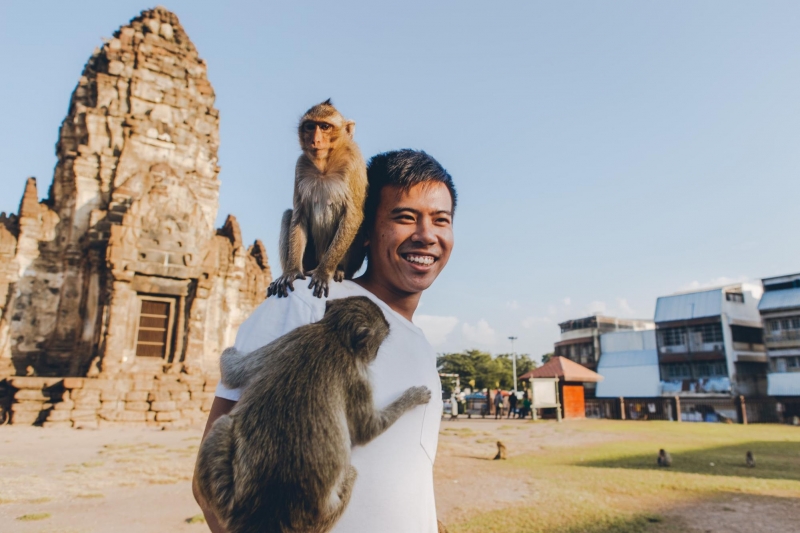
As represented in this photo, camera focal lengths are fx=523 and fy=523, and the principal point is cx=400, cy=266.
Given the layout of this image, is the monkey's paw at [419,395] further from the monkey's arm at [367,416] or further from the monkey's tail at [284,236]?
the monkey's tail at [284,236]

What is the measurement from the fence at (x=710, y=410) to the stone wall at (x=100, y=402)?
2025cm

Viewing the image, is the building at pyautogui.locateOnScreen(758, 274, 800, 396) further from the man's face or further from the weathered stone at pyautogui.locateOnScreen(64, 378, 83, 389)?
the man's face

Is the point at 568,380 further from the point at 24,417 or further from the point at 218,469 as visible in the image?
the point at 218,469

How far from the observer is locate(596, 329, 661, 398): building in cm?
3488

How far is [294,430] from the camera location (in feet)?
5.02

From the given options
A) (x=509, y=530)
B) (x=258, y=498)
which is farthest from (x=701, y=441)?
(x=258, y=498)

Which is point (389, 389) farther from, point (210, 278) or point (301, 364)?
point (210, 278)

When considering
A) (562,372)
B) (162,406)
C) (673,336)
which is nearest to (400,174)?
(162,406)

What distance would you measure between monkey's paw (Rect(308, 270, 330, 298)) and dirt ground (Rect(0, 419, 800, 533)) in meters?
4.53

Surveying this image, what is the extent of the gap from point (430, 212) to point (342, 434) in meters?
0.99

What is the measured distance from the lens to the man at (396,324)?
5.28ft

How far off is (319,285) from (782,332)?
1431 inches

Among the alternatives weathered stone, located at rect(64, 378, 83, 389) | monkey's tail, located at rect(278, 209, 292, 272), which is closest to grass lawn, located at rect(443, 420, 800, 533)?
monkey's tail, located at rect(278, 209, 292, 272)

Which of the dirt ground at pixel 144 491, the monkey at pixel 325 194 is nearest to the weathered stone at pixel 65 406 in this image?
the dirt ground at pixel 144 491
